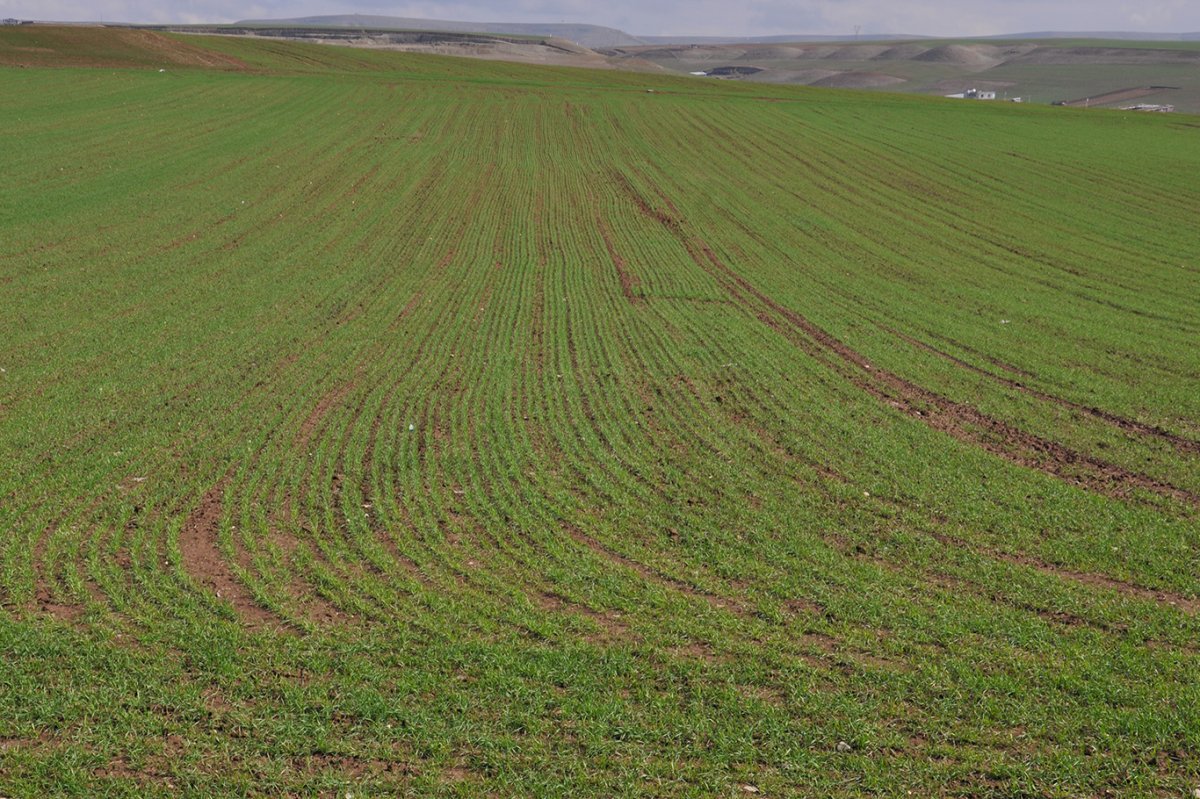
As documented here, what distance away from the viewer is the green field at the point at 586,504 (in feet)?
24.4

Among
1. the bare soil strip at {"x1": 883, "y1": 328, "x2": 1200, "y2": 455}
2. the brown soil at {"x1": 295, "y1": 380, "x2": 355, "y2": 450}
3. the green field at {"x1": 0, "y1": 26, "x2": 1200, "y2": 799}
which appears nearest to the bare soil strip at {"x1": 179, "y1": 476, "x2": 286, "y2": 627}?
the green field at {"x1": 0, "y1": 26, "x2": 1200, "y2": 799}

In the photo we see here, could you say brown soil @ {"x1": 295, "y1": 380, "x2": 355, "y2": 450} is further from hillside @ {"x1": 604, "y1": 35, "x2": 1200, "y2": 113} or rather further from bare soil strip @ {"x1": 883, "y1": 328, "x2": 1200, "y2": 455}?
hillside @ {"x1": 604, "y1": 35, "x2": 1200, "y2": 113}

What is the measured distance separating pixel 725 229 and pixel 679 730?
25755 mm

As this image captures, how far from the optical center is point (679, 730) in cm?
760

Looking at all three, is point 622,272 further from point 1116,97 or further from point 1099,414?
point 1116,97

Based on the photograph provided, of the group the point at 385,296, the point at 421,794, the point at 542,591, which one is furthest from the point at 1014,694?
the point at 385,296

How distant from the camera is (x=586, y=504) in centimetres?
1180

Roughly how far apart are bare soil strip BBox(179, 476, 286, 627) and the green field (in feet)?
0.19

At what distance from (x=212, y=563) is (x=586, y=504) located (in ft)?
16.3

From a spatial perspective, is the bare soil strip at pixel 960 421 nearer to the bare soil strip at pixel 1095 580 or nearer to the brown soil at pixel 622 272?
the bare soil strip at pixel 1095 580

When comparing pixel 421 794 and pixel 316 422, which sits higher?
pixel 316 422

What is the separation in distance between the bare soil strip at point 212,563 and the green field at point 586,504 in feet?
0.19

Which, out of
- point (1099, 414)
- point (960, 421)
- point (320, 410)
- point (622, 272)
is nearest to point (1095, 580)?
point (960, 421)

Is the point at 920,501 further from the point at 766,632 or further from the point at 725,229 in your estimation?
the point at 725,229
